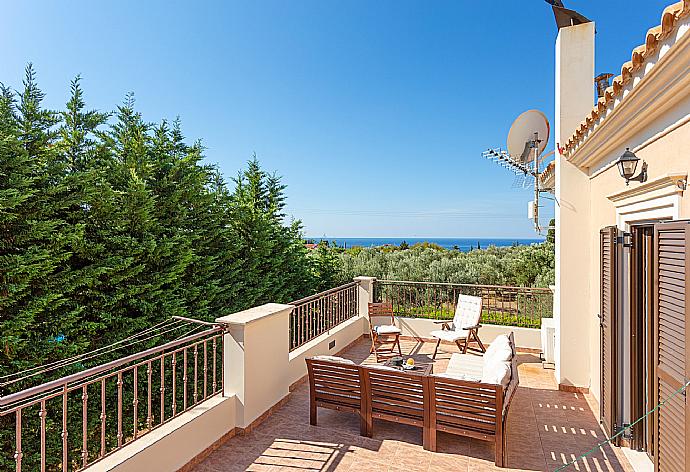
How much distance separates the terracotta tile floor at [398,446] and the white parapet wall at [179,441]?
7.0 inches

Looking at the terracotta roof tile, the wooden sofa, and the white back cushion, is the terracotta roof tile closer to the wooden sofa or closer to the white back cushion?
the wooden sofa

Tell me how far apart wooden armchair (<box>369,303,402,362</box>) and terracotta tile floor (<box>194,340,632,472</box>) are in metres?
2.37

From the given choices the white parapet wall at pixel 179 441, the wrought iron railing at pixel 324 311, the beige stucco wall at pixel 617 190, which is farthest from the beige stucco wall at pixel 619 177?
the white parapet wall at pixel 179 441

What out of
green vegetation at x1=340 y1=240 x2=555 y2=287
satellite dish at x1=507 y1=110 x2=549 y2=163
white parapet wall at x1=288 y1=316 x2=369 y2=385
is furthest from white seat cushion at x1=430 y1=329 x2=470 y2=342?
green vegetation at x1=340 y1=240 x2=555 y2=287

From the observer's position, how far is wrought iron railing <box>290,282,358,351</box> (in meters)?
6.18

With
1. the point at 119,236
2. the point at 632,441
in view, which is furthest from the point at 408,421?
the point at 119,236

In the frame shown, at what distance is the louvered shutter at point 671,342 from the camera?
2.26m

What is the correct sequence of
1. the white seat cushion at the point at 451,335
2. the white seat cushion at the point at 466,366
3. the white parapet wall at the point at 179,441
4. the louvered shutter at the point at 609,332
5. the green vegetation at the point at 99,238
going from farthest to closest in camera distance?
the white seat cushion at the point at 451,335, the white seat cushion at the point at 466,366, the green vegetation at the point at 99,238, the louvered shutter at the point at 609,332, the white parapet wall at the point at 179,441

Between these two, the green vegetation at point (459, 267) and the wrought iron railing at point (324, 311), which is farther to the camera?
the green vegetation at point (459, 267)

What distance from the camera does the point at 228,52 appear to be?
32.0 feet

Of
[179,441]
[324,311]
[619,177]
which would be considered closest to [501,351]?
[619,177]

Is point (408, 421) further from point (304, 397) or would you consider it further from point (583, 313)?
point (583, 313)

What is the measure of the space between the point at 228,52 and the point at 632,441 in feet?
33.8

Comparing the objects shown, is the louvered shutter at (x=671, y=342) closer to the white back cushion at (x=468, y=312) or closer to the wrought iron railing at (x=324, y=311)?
the wrought iron railing at (x=324, y=311)
